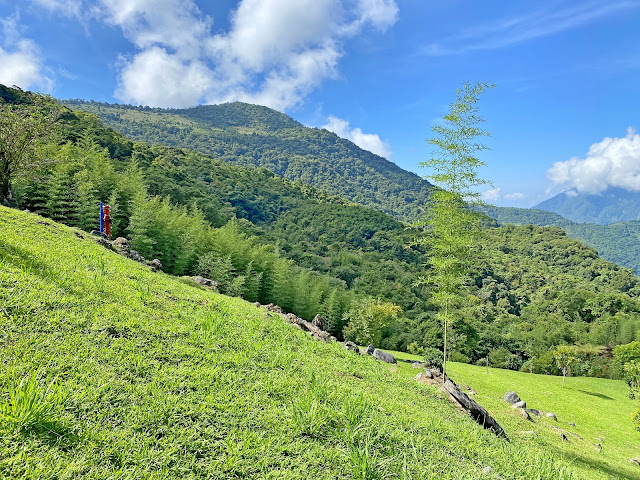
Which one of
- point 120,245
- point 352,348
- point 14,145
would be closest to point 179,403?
point 352,348

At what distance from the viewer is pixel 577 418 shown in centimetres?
1850

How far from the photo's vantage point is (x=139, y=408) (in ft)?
11.6

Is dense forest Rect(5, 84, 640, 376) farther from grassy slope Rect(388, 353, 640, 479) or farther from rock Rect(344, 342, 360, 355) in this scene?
grassy slope Rect(388, 353, 640, 479)

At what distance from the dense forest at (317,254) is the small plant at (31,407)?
35.1ft

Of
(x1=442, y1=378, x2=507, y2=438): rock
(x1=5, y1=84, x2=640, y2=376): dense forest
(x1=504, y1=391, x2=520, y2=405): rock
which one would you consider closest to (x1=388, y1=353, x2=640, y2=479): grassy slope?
(x1=504, y1=391, x2=520, y2=405): rock

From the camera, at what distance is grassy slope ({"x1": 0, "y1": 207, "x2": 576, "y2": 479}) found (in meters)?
3.01

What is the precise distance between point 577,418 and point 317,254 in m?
78.1

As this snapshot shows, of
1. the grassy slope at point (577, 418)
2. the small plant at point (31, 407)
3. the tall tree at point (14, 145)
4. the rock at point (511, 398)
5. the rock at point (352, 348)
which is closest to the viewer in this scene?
the small plant at point (31, 407)

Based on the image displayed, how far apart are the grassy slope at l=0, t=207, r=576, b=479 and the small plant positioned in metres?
0.01

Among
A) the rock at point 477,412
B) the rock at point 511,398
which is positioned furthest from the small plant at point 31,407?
the rock at point 511,398

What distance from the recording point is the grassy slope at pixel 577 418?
997 cm

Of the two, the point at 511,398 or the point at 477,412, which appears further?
the point at 511,398

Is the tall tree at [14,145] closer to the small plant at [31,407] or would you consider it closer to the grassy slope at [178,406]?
the grassy slope at [178,406]

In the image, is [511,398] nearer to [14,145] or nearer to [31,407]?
[31,407]
